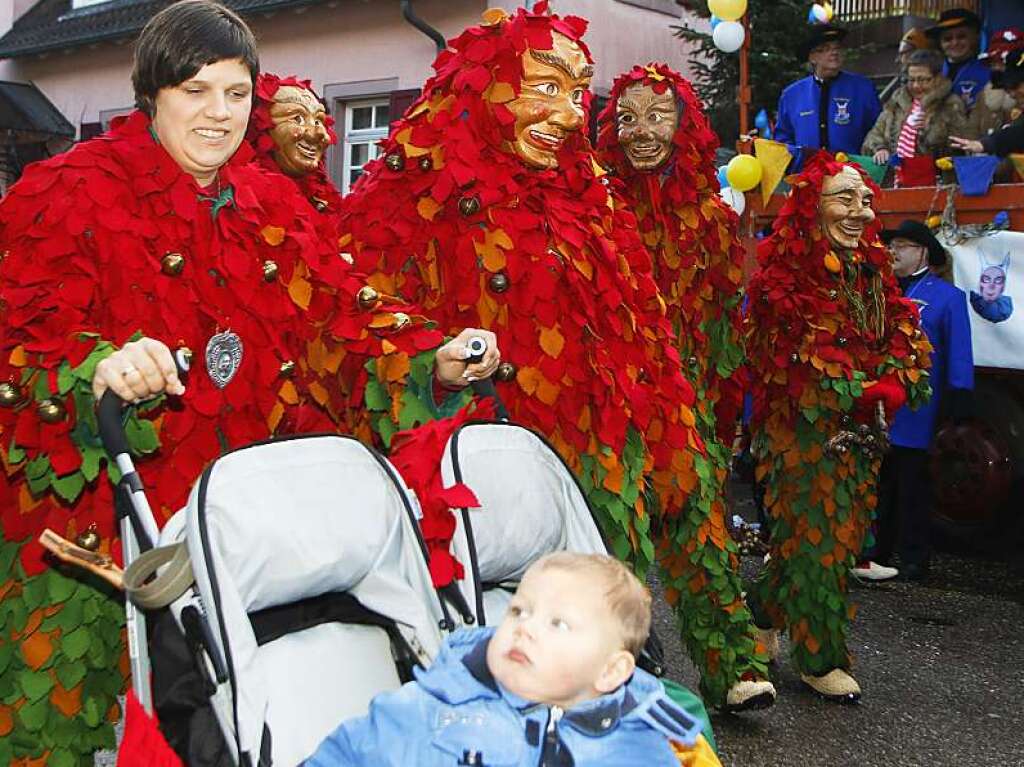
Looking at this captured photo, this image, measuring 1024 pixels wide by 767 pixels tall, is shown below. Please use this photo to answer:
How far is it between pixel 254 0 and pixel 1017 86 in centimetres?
1077

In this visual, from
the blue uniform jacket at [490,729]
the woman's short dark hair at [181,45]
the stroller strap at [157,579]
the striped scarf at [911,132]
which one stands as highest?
the striped scarf at [911,132]

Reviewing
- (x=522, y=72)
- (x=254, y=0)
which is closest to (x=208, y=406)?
(x=522, y=72)

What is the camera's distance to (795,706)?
4.91 m

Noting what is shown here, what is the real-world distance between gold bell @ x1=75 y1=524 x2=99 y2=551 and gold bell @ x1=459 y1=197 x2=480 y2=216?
1290mm

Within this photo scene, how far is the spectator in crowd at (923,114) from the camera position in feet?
26.5

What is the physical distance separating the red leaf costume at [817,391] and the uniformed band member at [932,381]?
176 cm

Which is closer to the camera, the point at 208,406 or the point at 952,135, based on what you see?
the point at 208,406

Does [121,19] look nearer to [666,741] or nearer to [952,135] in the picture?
[952,135]

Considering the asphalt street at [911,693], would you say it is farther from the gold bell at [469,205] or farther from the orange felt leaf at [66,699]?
the orange felt leaf at [66,699]

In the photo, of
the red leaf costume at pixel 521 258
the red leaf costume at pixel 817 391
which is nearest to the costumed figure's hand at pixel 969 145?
the red leaf costume at pixel 817 391

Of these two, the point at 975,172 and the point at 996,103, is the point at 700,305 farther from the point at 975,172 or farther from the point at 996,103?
the point at 996,103

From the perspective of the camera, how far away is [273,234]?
2.94 metres

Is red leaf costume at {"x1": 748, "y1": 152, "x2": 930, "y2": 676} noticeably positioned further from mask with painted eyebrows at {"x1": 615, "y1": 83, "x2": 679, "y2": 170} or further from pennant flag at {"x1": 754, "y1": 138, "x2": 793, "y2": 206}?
pennant flag at {"x1": 754, "y1": 138, "x2": 793, "y2": 206}

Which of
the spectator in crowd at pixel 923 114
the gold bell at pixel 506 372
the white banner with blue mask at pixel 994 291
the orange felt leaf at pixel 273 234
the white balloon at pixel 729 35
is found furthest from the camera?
the white balloon at pixel 729 35
